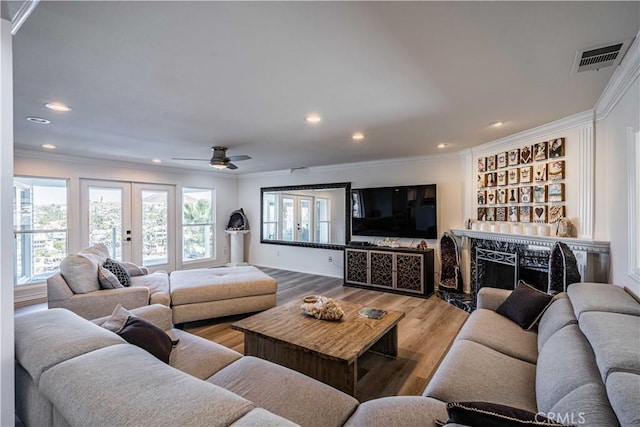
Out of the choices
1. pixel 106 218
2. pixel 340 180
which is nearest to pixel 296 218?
pixel 340 180

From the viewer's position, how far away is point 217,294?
3525 mm

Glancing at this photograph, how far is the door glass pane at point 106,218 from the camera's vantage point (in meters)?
5.18

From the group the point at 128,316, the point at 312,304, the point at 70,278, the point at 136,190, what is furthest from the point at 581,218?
the point at 136,190

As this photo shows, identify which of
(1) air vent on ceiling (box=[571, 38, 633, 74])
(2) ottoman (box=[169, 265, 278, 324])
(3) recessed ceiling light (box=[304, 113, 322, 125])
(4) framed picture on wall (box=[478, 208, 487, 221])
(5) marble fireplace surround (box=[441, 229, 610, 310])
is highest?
(1) air vent on ceiling (box=[571, 38, 633, 74])

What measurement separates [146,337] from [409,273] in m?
3.97

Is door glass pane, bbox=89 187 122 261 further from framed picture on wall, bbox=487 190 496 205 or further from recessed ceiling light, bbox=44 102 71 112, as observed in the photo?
framed picture on wall, bbox=487 190 496 205

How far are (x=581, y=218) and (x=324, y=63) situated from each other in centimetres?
300

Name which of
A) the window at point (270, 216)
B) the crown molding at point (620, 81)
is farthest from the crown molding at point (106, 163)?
the crown molding at point (620, 81)

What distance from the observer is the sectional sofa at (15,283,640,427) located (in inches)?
35.1

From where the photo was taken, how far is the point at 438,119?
9.88 ft

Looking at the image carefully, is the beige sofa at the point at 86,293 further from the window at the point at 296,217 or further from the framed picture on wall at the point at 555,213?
the framed picture on wall at the point at 555,213

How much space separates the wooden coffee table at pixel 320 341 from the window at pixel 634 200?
5.67 feet

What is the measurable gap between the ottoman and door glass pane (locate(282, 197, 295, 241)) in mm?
2743

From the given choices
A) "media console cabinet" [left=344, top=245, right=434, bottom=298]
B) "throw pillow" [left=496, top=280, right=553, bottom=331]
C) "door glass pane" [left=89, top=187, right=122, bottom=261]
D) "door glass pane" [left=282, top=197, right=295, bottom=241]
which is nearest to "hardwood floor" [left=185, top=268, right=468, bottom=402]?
"media console cabinet" [left=344, top=245, right=434, bottom=298]
